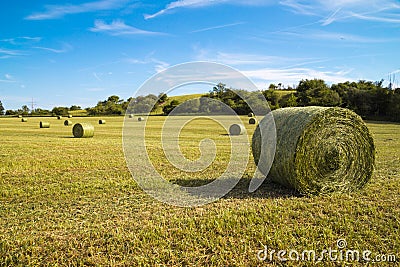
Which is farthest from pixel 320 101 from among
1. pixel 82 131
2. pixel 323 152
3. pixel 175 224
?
pixel 175 224

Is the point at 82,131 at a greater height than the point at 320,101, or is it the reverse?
the point at 320,101

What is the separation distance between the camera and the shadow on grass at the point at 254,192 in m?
7.43

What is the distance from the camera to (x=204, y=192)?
25.7 feet

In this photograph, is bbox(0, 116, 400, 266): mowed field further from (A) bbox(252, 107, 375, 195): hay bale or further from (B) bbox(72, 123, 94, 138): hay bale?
(B) bbox(72, 123, 94, 138): hay bale

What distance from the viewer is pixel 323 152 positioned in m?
7.61

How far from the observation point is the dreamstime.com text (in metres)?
4.40

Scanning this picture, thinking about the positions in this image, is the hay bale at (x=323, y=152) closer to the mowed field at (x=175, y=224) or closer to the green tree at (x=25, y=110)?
the mowed field at (x=175, y=224)

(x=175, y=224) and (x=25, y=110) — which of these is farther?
(x=25, y=110)

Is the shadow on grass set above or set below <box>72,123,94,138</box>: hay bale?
below

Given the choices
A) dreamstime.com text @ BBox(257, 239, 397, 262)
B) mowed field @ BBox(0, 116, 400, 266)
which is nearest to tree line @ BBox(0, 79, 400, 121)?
mowed field @ BBox(0, 116, 400, 266)

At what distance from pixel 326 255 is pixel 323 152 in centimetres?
350

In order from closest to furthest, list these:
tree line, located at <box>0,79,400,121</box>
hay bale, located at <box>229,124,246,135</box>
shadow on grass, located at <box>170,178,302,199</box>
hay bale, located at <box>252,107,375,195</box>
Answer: hay bale, located at <box>252,107,375,195</box>, shadow on grass, located at <box>170,178,302,199</box>, tree line, located at <box>0,79,400,121</box>, hay bale, located at <box>229,124,246,135</box>

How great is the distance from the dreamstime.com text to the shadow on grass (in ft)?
8.84

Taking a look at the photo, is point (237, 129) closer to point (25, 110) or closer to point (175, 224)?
point (175, 224)
